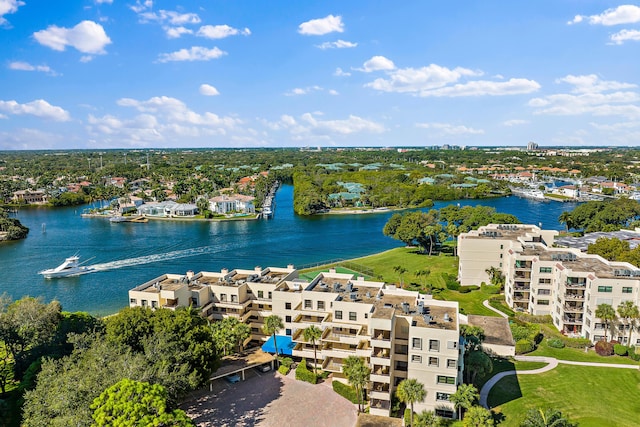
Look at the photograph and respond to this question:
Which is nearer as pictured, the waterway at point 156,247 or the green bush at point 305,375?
the green bush at point 305,375

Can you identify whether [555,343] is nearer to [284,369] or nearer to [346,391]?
[346,391]

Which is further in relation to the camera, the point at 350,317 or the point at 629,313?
the point at 629,313

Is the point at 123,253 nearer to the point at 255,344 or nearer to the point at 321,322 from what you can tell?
the point at 255,344

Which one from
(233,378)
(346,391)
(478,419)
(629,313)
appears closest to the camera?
(478,419)

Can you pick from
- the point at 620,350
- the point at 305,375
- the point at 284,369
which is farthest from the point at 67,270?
the point at 620,350

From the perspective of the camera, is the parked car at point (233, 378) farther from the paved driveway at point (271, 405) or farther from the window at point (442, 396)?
the window at point (442, 396)

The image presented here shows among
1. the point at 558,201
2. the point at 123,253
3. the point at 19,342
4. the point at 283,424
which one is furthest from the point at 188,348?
the point at 558,201

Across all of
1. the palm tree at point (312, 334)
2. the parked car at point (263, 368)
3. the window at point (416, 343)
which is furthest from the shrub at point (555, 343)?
the parked car at point (263, 368)
